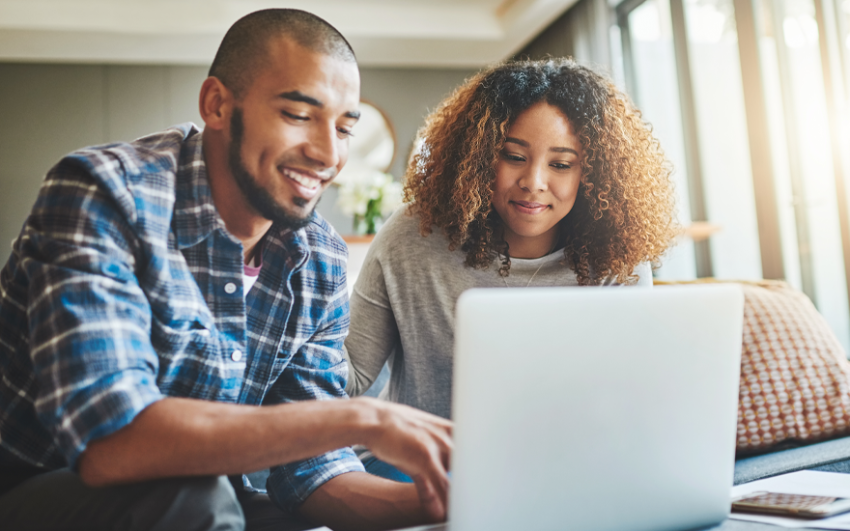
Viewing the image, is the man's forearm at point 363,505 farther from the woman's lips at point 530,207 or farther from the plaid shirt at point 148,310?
the woman's lips at point 530,207

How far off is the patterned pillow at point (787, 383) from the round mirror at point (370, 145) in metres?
3.99

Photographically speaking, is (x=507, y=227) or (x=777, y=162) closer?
(x=507, y=227)

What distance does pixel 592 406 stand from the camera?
63 cm

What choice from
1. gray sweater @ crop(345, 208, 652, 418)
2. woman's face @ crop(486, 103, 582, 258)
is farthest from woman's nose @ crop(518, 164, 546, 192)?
gray sweater @ crop(345, 208, 652, 418)

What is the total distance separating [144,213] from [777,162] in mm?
3009

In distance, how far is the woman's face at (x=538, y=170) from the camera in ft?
4.23

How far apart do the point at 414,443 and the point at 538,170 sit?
74 centimetres

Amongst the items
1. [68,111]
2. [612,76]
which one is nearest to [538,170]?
[612,76]

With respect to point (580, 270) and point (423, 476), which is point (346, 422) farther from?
point (580, 270)

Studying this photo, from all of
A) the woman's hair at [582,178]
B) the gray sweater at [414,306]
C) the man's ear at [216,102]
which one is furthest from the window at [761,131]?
the man's ear at [216,102]

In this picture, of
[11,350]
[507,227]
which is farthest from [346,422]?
[507,227]

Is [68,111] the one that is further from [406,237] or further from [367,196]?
[406,237]

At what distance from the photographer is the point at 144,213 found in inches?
32.6

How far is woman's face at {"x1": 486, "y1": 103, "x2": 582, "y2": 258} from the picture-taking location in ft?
4.23
